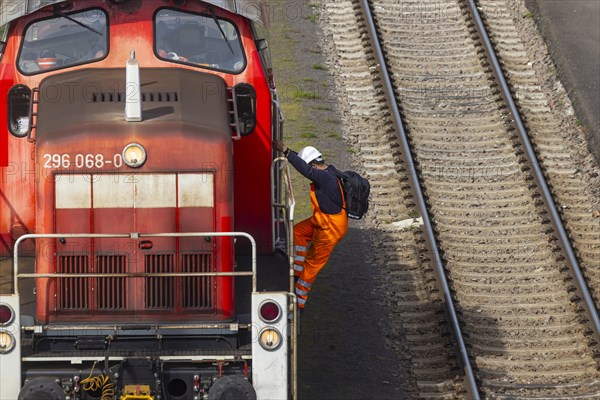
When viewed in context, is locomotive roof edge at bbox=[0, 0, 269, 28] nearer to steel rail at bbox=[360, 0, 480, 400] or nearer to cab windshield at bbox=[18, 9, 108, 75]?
cab windshield at bbox=[18, 9, 108, 75]

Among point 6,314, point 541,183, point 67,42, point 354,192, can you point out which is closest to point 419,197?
point 541,183

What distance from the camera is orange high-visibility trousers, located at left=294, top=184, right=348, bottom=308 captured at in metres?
11.1

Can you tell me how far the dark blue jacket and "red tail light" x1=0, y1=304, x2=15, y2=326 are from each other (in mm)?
3136

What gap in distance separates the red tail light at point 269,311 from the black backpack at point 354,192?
2.23m

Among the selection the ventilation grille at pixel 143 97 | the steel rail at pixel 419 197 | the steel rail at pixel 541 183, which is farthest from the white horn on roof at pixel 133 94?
the steel rail at pixel 541 183

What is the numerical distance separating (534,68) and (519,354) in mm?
7104

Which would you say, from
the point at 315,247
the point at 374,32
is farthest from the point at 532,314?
the point at 374,32

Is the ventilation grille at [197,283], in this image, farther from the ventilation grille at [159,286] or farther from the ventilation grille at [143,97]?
the ventilation grille at [143,97]

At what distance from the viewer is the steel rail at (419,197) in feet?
39.2

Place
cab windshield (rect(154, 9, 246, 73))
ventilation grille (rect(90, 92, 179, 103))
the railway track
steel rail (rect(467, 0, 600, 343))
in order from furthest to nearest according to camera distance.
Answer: steel rail (rect(467, 0, 600, 343)), the railway track, cab windshield (rect(154, 9, 246, 73)), ventilation grille (rect(90, 92, 179, 103))

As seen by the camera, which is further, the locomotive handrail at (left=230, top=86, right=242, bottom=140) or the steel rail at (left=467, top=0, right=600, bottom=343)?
the steel rail at (left=467, top=0, right=600, bottom=343)

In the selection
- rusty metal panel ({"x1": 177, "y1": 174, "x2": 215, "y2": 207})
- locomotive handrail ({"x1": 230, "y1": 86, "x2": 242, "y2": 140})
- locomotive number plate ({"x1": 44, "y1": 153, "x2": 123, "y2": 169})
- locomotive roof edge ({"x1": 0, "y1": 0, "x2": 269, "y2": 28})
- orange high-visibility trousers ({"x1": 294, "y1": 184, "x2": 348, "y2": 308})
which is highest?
locomotive roof edge ({"x1": 0, "y1": 0, "x2": 269, "y2": 28})

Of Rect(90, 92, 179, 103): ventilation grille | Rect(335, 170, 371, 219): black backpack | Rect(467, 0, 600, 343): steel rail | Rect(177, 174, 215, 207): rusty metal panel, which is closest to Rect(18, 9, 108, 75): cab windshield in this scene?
Rect(90, 92, 179, 103): ventilation grille

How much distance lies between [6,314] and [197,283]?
5.07 ft
